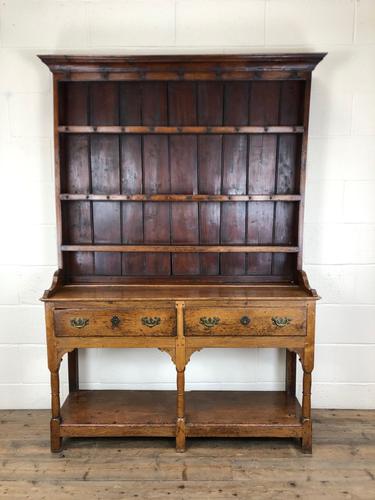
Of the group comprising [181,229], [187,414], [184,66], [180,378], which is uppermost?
[184,66]

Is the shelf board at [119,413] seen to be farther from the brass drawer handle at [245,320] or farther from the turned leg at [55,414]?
the brass drawer handle at [245,320]

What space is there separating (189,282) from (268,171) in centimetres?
81

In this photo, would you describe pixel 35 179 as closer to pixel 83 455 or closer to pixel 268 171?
pixel 268 171

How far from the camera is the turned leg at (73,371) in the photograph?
2811 mm

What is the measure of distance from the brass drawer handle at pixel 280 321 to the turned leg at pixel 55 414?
46.5 inches

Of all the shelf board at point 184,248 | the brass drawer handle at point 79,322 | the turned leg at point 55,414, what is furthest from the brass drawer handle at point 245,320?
the turned leg at point 55,414

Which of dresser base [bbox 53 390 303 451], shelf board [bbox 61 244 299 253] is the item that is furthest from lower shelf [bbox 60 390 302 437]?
shelf board [bbox 61 244 299 253]

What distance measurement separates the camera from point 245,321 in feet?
7.79

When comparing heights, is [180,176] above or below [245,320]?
above

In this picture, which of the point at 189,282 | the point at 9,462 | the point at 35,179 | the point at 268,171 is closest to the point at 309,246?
the point at 268,171

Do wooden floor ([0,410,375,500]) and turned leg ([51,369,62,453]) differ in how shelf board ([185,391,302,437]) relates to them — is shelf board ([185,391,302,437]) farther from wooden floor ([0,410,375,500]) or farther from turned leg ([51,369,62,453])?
turned leg ([51,369,62,453])

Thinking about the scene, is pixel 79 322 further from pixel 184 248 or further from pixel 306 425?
pixel 306 425

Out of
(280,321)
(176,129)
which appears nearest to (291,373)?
(280,321)

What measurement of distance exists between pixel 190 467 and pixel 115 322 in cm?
84
